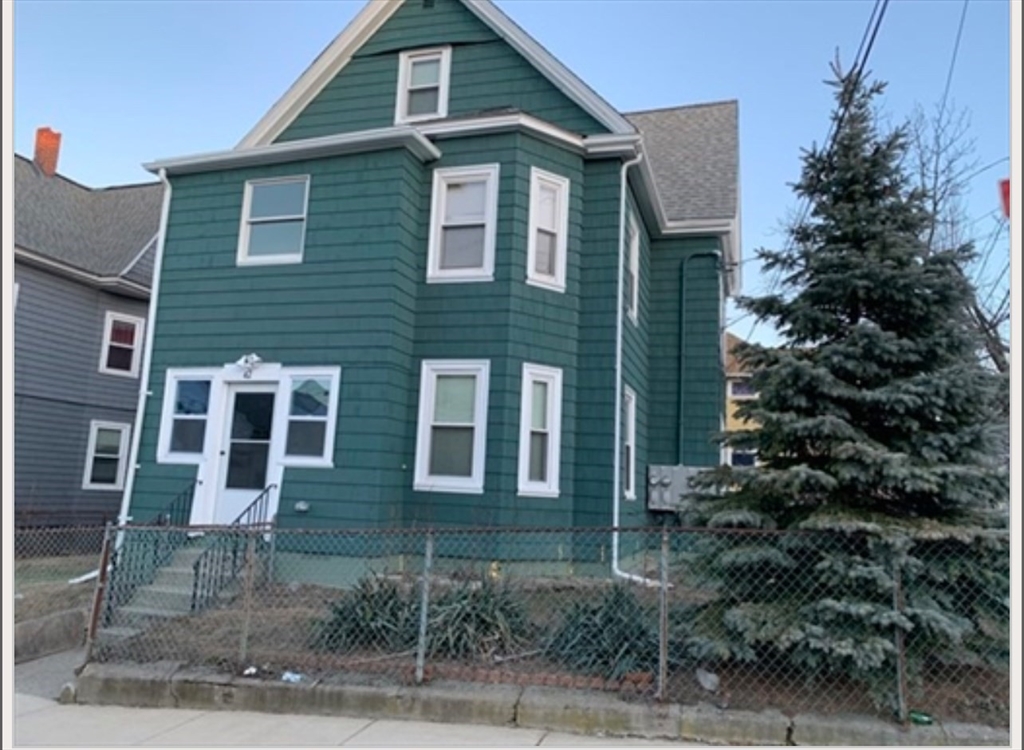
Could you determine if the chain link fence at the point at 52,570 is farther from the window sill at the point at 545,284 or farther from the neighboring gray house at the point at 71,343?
the window sill at the point at 545,284

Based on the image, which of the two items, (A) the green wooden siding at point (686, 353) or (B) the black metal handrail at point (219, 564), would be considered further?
(A) the green wooden siding at point (686, 353)

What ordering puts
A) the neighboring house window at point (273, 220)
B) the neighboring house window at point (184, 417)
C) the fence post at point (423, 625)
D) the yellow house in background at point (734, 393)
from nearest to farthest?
the fence post at point (423, 625), the yellow house in background at point (734, 393), the neighboring house window at point (184, 417), the neighboring house window at point (273, 220)

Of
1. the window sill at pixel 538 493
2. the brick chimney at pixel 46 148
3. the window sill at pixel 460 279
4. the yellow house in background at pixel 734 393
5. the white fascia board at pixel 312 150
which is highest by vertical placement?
the brick chimney at pixel 46 148

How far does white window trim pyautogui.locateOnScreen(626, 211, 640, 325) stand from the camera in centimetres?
983

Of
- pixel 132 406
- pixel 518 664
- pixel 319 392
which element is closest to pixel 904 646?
pixel 518 664

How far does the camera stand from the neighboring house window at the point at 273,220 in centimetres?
911

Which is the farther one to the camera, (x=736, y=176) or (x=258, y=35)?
(x=736, y=176)

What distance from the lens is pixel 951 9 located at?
6.21 meters

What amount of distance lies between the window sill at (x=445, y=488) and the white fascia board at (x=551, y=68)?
16.3ft

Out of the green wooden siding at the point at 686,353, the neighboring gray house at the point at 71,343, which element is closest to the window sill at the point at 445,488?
the green wooden siding at the point at 686,353

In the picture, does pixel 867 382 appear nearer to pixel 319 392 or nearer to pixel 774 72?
pixel 774 72

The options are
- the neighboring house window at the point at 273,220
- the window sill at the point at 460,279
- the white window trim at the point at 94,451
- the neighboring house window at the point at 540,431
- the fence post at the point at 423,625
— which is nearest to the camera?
the fence post at the point at 423,625

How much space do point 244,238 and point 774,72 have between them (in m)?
7.11

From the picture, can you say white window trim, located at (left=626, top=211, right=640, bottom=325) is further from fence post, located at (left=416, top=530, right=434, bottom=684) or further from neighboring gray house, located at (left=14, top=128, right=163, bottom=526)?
neighboring gray house, located at (left=14, top=128, right=163, bottom=526)
